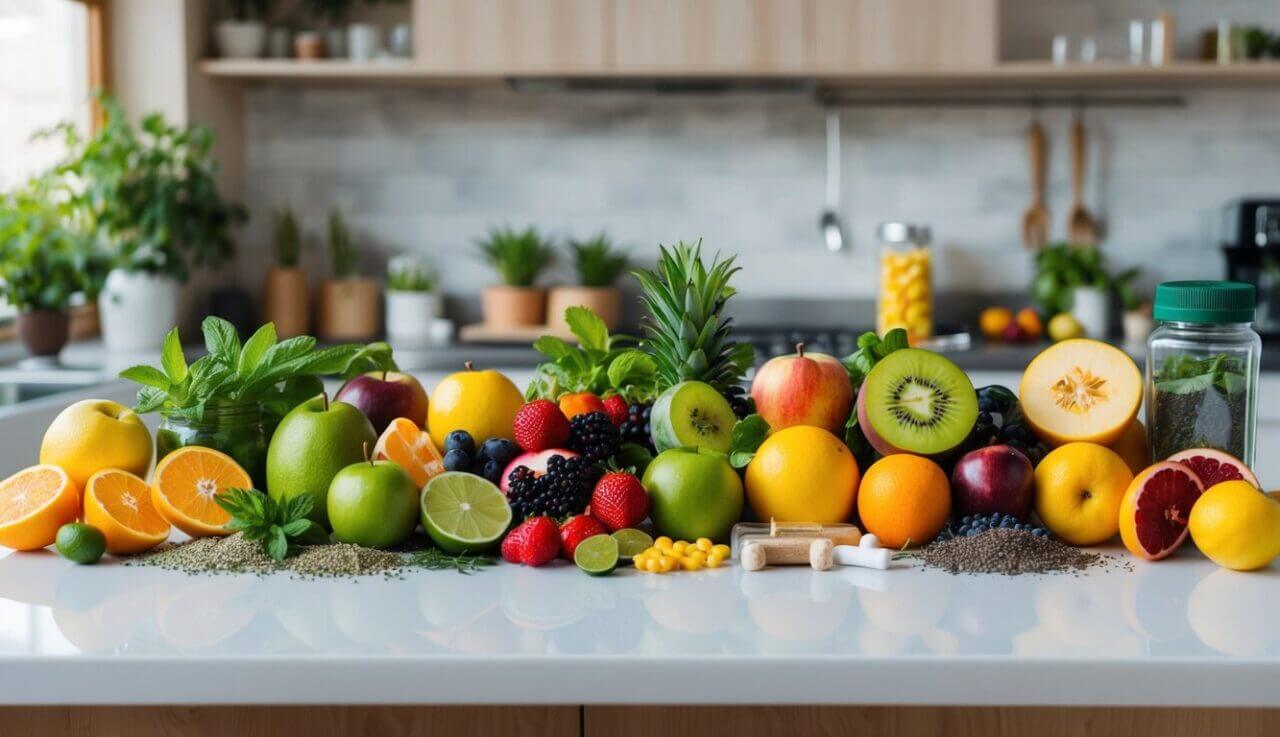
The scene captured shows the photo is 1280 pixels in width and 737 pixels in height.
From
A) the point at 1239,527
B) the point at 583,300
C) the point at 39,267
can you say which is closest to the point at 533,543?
the point at 1239,527

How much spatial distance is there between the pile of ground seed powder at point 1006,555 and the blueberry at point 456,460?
0.49 meters

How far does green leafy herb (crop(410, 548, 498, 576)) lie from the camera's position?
1302mm

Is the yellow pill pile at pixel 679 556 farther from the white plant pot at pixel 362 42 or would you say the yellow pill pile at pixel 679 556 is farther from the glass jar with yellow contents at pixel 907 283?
the white plant pot at pixel 362 42

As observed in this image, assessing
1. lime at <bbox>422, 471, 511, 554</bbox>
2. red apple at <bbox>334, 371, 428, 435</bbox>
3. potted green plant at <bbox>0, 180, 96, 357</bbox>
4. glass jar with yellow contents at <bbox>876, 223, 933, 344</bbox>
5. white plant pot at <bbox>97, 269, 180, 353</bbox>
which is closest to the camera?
lime at <bbox>422, 471, 511, 554</bbox>

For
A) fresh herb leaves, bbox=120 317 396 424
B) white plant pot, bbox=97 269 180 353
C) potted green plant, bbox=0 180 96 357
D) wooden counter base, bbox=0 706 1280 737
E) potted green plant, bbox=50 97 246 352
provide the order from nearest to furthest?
wooden counter base, bbox=0 706 1280 737, fresh herb leaves, bbox=120 317 396 424, potted green plant, bbox=0 180 96 357, potted green plant, bbox=50 97 246 352, white plant pot, bbox=97 269 180 353

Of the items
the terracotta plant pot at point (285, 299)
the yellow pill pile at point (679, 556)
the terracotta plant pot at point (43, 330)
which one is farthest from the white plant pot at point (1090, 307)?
the yellow pill pile at point (679, 556)

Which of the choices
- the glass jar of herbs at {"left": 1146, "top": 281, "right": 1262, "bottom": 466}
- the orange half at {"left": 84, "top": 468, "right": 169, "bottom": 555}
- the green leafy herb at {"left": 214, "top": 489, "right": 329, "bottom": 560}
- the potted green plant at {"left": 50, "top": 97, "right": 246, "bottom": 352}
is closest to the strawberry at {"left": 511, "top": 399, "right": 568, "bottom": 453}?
the green leafy herb at {"left": 214, "top": 489, "right": 329, "bottom": 560}

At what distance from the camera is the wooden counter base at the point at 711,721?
1.24 meters

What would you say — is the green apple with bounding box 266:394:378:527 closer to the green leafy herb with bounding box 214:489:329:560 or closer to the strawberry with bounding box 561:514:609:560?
the green leafy herb with bounding box 214:489:329:560

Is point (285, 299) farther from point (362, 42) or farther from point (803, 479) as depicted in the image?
point (803, 479)

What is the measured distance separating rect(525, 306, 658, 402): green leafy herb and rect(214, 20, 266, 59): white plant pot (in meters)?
2.76

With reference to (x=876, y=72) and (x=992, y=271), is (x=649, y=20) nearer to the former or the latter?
(x=876, y=72)

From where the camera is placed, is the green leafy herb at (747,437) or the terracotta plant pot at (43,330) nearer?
the green leafy herb at (747,437)

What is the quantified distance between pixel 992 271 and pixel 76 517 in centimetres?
343
